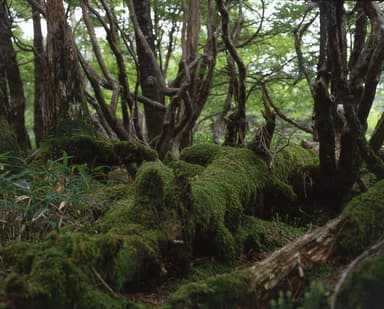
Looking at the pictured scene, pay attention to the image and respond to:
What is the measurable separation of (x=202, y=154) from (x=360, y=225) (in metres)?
2.22

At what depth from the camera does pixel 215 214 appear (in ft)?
9.29

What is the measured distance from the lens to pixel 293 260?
2.05 metres

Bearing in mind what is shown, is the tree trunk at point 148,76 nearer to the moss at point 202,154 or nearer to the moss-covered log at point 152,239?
the moss at point 202,154

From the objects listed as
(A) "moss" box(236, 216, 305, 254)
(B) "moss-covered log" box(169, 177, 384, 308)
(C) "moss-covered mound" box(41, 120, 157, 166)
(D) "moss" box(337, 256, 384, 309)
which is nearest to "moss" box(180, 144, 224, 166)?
(C) "moss-covered mound" box(41, 120, 157, 166)

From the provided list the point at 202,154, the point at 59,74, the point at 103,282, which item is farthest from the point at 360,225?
the point at 59,74

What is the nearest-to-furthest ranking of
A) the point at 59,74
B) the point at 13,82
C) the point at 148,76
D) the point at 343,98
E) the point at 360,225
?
1. the point at 360,225
2. the point at 343,98
3. the point at 59,74
4. the point at 13,82
5. the point at 148,76

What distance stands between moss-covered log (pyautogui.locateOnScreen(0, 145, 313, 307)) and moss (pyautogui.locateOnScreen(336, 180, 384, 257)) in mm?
855

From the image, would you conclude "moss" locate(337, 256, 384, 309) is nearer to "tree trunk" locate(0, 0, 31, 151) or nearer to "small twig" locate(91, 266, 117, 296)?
"small twig" locate(91, 266, 117, 296)

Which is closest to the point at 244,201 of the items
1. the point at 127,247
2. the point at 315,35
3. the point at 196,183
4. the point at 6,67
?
the point at 196,183

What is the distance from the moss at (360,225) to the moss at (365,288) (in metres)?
Result: 0.51

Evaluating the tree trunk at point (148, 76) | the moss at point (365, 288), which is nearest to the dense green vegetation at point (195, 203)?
the moss at point (365, 288)

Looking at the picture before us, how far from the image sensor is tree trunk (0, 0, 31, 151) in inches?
230

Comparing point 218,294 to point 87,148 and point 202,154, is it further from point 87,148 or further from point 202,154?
point 87,148

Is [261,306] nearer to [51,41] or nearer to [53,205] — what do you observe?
[53,205]
